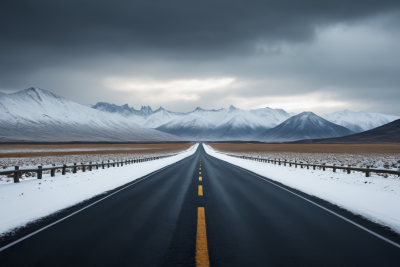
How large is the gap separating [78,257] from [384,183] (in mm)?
13159

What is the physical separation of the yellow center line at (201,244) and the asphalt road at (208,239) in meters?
0.08

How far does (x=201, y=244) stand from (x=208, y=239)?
31 centimetres

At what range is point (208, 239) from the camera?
5055 mm

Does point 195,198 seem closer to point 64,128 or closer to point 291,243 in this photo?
point 291,243

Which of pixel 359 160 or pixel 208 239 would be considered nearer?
pixel 208 239

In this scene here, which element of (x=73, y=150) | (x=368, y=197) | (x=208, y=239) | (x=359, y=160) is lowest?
(x=73, y=150)

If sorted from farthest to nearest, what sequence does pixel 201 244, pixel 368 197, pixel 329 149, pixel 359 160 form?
1. pixel 329 149
2. pixel 359 160
3. pixel 368 197
4. pixel 201 244

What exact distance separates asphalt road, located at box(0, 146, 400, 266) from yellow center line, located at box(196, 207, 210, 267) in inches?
3.3

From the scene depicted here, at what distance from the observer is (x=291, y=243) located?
4973 millimetres

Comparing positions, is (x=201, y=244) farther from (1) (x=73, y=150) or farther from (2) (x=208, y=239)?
(1) (x=73, y=150)

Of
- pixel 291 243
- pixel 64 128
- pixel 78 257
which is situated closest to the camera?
pixel 78 257

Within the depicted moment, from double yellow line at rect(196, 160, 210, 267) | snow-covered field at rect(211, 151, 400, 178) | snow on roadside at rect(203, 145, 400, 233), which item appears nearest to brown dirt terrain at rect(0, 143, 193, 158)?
snow-covered field at rect(211, 151, 400, 178)

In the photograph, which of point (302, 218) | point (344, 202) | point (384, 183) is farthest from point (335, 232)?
point (384, 183)

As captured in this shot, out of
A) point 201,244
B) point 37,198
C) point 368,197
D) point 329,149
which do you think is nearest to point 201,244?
point 201,244
